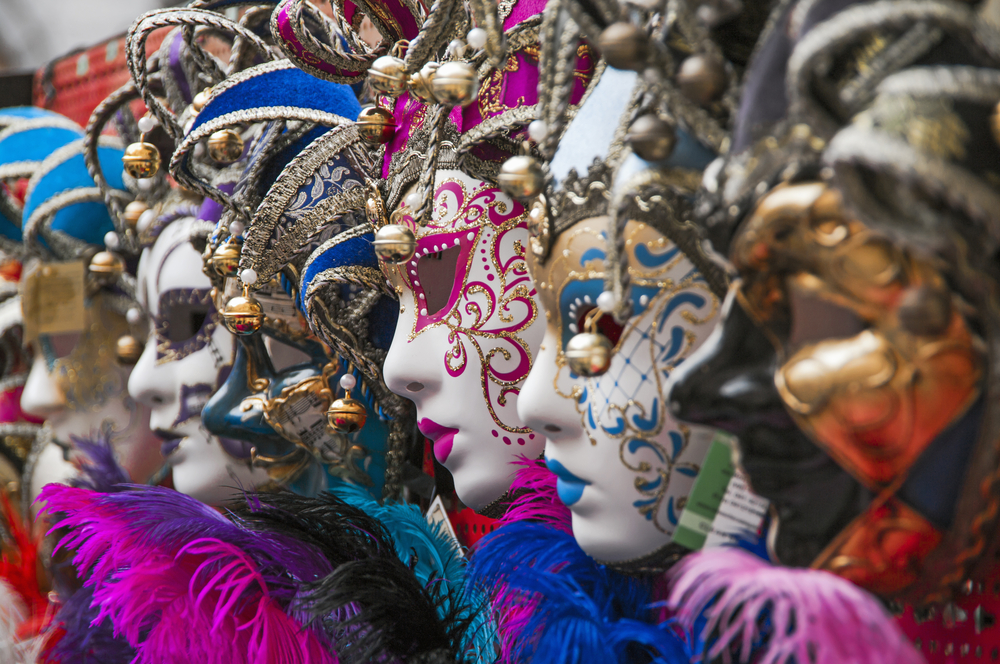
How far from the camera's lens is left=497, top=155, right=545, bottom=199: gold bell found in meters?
0.96

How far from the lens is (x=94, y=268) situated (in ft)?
6.35

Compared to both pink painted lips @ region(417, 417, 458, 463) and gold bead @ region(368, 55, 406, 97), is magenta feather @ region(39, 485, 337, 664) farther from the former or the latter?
gold bead @ region(368, 55, 406, 97)

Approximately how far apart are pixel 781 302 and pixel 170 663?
1.03m

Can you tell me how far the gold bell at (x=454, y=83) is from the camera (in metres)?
1.00

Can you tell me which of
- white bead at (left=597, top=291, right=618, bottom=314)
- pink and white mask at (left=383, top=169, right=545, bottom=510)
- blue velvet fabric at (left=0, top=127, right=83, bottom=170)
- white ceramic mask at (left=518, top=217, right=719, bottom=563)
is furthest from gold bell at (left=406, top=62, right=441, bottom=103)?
blue velvet fabric at (left=0, top=127, right=83, bottom=170)

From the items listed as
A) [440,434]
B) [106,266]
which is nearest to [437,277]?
[440,434]

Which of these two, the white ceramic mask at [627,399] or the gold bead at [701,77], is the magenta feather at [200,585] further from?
the gold bead at [701,77]

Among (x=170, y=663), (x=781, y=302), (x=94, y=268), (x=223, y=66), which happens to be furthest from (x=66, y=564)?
(x=781, y=302)

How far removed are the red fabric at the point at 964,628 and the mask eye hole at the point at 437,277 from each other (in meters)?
0.65

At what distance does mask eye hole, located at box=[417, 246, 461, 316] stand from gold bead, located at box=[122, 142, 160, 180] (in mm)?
582

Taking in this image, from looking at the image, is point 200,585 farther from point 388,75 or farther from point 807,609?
point 807,609

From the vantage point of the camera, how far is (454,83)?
1.00 m

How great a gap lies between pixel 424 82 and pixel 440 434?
0.47 meters

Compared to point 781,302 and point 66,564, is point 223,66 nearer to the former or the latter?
point 66,564
